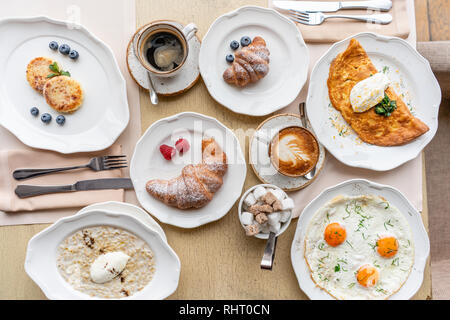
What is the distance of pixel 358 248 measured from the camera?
1.71 m

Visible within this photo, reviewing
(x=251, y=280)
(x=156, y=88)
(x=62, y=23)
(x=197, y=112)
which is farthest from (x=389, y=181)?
(x=62, y=23)

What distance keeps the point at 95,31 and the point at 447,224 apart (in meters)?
2.19

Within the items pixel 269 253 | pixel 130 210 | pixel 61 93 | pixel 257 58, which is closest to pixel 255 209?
pixel 269 253

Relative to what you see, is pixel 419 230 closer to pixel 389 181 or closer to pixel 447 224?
pixel 389 181

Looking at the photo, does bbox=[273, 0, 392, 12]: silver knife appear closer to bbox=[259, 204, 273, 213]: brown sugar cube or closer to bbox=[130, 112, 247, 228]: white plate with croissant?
bbox=[130, 112, 247, 228]: white plate with croissant

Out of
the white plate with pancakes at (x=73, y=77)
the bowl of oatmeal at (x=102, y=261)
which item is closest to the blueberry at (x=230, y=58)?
the white plate with pancakes at (x=73, y=77)

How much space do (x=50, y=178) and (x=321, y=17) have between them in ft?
5.01

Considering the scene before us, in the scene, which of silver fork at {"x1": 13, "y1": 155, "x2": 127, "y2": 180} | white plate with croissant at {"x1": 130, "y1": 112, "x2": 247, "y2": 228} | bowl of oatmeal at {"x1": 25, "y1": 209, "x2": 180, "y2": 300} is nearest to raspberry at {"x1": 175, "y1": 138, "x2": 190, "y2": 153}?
white plate with croissant at {"x1": 130, "y1": 112, "x2": 247, "y2": 228}

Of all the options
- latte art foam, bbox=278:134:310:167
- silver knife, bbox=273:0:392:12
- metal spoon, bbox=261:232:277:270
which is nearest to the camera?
metal spoon, bbox=261:232:277:270

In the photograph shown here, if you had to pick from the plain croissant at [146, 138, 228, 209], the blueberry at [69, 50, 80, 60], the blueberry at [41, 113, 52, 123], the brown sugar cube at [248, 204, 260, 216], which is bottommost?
the brown sugar cube at [248, 204, 260, 216]

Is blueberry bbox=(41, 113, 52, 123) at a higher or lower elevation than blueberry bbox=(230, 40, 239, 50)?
lower

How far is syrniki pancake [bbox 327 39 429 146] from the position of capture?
172 centimetres

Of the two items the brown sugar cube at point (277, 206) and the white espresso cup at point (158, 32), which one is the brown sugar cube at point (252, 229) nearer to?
the brown sugar cube at point (277, 206)

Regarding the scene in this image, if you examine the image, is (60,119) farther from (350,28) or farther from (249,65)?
(350,28)
